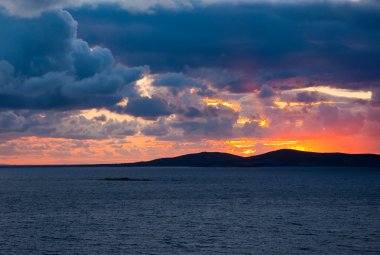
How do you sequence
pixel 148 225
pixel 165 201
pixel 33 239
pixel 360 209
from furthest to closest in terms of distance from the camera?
pixel 165 201, pixel 360 209, pixel 148 225, pixel 33 239

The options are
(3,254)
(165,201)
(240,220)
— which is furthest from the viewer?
(165,201)

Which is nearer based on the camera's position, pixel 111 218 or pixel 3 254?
pixel 3 254

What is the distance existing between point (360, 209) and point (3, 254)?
269 feet

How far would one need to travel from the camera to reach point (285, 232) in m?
83.3

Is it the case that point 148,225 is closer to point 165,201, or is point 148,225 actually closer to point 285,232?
point 285,232

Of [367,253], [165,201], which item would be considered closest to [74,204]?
[165,201]

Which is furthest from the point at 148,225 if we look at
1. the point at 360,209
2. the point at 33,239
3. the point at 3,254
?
the point at 360,209

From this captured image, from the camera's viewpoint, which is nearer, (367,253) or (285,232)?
(367,253)

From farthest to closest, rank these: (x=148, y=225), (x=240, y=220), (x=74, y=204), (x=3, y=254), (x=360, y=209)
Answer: (x=74, y=204), (x=360, y=209), (x=240, y=220), (x=148, y=225), (x=3, y=254)

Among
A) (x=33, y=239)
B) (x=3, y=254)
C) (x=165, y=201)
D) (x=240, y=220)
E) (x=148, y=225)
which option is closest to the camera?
(x=3, y=254)

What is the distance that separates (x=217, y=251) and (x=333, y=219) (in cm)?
3972

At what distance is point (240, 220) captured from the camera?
98.0m

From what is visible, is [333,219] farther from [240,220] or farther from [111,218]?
[111,218]

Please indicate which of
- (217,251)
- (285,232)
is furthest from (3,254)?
(285,232)
